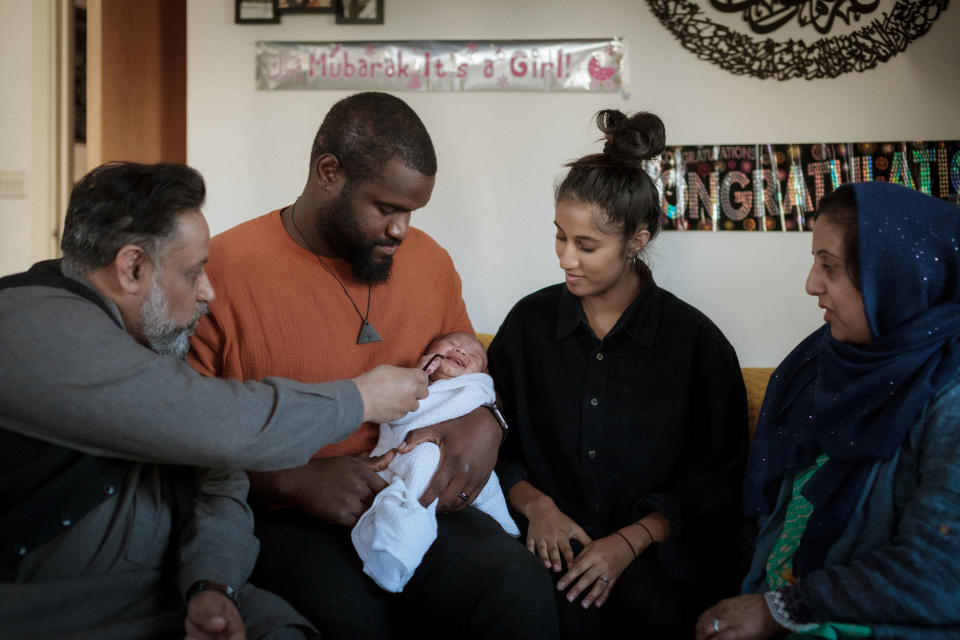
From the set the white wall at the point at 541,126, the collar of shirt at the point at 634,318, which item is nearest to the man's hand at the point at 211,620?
the collar of shirt at the point at 634,318

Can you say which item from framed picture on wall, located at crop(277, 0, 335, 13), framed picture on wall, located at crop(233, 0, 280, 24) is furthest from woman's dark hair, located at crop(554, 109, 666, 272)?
framed picture on wall, located at crop(233, 0, 280, 24)

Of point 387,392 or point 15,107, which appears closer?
point 387,392

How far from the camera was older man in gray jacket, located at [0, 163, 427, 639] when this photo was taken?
1.34 m

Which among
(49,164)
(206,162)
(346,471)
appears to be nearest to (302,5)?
(206,162)

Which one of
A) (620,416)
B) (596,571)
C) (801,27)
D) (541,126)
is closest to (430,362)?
(620,416)

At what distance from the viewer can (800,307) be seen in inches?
133

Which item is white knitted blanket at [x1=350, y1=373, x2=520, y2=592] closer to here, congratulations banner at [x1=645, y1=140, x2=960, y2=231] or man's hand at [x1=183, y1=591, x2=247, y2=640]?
man's hand at [x1=183, y1=591, x2=247, y2=640]

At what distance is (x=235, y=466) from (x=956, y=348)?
1.44m

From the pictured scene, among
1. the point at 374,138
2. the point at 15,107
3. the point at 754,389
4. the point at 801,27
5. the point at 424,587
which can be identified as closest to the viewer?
the point at 424,587

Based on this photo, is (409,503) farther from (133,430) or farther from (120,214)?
(120,214)

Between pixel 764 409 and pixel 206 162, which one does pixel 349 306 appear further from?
pixel 206 162

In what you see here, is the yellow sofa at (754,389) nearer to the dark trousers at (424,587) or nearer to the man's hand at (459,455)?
the man's hand at (459,455)

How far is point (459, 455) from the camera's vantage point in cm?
198

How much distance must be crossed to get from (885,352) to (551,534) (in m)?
0.98
